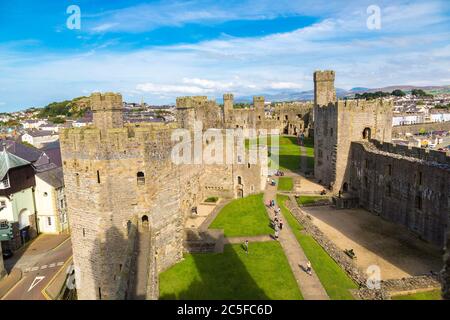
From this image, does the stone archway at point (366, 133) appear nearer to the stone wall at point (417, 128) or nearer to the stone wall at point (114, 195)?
the stone wall at point (114, 195)

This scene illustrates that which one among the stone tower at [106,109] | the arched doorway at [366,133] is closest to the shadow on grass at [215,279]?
the stone tower at [106,109]

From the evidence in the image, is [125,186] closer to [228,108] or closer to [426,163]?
[426,163]

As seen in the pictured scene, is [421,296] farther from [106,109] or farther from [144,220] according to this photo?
[106,109]

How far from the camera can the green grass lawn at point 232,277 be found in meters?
16.6

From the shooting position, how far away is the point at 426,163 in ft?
77.3

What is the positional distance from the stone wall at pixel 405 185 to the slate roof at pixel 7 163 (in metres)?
30.2

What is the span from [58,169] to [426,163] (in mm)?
33762

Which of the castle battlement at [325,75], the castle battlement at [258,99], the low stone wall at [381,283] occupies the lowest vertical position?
the low stone wall at [381,283]

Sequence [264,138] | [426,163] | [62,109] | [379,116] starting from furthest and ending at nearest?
[62,109] → [264,138] → [379,116] → [426,163]

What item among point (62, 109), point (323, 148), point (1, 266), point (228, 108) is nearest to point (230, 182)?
point (323, 148)

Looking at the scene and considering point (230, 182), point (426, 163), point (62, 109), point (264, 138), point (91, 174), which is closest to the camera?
point (91, 174)

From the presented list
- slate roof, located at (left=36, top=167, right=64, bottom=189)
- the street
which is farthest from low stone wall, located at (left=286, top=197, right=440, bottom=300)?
slate roof, located at (left=36, top=167, right=64, bottom=189)

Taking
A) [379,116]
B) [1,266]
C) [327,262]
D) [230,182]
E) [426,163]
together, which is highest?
[379,116]

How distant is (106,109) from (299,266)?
43.9 ft
